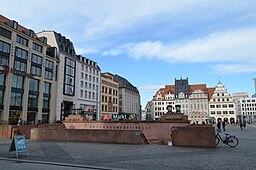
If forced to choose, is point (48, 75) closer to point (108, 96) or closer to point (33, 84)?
point (33, 84)

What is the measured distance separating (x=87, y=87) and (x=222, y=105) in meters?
59.6

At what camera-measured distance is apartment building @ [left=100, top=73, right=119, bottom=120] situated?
8188 cm

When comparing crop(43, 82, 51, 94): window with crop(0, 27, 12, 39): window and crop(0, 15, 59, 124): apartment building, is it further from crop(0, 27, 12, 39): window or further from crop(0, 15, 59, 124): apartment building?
crop(0, 27, 12, 39): window

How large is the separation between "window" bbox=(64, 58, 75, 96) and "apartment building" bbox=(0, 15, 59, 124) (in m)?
3.95

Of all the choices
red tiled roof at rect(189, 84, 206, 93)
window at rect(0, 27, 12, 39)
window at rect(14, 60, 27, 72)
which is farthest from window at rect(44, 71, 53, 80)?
red tiled roof at rect(189, 84, 206, 93)

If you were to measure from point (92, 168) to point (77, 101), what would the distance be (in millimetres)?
60504

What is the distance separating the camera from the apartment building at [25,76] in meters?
44.2

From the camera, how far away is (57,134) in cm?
1912

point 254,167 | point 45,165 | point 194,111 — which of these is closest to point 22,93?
point 45,165

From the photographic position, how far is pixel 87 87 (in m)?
73.8

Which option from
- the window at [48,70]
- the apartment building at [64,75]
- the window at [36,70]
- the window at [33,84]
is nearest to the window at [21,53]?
the window at [36,70]

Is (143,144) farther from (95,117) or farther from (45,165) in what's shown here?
(95,117)

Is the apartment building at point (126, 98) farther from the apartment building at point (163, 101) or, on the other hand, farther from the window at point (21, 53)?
the window at point (21, 53)

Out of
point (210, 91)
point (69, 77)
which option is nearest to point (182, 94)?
point (210, 91)
